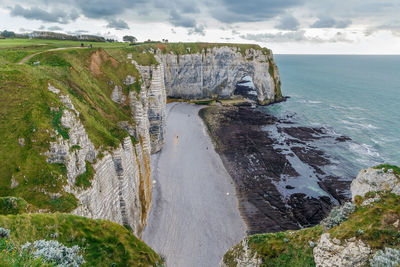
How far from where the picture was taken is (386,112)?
252ft

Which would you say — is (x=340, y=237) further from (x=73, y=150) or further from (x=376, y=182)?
(x=73, y=150)

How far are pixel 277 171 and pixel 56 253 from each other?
131ft

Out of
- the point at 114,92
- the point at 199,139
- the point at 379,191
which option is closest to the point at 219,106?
the point at 199,139

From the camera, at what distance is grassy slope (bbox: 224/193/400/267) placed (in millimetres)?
10750

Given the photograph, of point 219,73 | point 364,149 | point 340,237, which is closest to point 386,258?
point 340,237

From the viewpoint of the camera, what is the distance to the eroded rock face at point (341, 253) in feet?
34.5

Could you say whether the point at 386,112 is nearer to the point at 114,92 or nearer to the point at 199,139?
the point at 199,139

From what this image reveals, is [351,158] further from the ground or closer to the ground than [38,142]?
closer to the ground

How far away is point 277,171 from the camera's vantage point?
4278cm

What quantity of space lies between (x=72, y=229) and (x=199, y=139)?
4405cm

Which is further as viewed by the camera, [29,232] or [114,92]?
[114,92]

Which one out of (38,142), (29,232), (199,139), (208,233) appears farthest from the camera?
(199,139)

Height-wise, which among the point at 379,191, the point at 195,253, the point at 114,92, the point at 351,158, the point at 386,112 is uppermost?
the point at 114,92

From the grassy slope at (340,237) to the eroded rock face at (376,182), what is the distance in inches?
24.3
